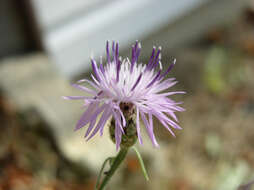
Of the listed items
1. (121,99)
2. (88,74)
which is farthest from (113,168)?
(88,74)

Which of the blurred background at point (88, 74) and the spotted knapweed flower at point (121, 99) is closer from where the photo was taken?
the spotted knapweed flower at point (121, 99)

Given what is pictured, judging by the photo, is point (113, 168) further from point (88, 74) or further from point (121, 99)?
point (88, 74)

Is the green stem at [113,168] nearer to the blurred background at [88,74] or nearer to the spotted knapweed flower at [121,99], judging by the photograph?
the spotted knapweed flower at [121,99]

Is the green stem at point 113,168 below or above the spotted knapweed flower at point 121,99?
below

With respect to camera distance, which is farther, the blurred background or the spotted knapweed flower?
the blurred background

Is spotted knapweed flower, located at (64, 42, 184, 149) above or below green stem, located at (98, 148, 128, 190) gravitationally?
above

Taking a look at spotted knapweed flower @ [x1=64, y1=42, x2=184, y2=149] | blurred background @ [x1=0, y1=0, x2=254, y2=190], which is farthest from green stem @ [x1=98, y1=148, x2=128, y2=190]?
blurred background @ [x1=0, y1=0, x2=254, y2=190]

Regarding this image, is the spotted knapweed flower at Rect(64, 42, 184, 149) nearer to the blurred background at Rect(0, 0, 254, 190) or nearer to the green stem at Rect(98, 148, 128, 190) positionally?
the green stem at Rect(98, 148, 128, 190)

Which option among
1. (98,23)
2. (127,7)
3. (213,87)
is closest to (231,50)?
(213,87)

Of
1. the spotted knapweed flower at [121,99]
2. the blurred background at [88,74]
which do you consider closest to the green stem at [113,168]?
the spotted knapweed flower at [121,99]
